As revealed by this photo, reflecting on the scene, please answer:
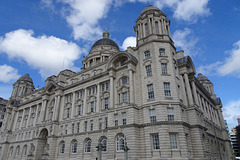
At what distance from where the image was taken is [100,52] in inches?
2655

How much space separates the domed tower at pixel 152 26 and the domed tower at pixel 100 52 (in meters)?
25.2

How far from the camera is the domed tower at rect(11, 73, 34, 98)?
234 ft

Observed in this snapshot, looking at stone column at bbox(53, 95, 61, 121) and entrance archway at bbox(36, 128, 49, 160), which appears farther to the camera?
stone column at bbox(53, 95, 61, 121)

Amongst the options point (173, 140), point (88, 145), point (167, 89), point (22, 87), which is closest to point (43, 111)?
point (88, 145)

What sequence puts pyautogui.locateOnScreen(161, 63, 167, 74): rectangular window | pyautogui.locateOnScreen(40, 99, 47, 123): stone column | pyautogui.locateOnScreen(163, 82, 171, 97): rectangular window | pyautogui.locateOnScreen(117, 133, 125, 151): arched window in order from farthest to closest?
pyautogui.locateOnScreen(40, 99, 47, 123): stone column, pyautogui.locateOnScreen(161, 63, 167, 74): rectangular window, pyautogui.locateOnScreen(163, 82, 171, 97): rectangular window, pyautogui.locateOnScreen(117, 133, 125, 151): arched window

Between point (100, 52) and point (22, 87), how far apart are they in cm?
3397

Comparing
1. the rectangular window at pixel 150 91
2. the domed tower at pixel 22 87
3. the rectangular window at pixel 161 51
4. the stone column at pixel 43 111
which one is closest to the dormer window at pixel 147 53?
the rectangular window at pixel 161 51

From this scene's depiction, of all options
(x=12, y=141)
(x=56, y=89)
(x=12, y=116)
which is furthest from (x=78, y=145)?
(x=12, y=116)

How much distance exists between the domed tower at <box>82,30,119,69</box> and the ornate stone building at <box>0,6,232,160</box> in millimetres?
13162

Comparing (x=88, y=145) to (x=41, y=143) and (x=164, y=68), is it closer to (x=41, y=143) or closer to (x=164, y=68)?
(x=41, y=143)

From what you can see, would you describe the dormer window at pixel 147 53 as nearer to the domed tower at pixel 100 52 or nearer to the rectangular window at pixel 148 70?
the rectangular window at pixel 148 70

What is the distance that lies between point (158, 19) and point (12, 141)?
187 feet

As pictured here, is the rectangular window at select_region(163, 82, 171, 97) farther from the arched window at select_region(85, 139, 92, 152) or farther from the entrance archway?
the entrance archway

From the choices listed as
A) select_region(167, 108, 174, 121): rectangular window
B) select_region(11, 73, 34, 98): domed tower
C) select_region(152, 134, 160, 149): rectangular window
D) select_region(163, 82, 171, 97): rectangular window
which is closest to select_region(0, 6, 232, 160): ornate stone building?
select_region(152, 134, 160, 149): rectangular window
